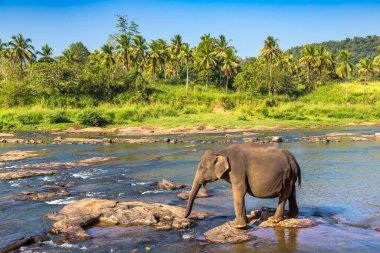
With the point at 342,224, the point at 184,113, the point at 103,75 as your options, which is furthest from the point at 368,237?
the point at 103,75

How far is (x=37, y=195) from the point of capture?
15664 mm

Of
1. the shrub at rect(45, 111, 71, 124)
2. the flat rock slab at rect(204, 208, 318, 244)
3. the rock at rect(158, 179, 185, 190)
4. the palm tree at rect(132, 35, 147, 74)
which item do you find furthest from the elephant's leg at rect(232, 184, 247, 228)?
the palm tree at rect(132, 35, 147, 74)

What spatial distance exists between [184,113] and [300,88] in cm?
3541

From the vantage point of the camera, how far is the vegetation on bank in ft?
173

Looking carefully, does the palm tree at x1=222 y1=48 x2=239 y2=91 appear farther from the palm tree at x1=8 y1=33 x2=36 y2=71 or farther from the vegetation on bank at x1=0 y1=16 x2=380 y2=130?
the palm tree at x1=8 y1=33 x2=36 y2=71

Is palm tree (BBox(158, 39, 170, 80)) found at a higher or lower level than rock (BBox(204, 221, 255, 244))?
higher

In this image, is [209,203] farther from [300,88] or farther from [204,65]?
[300,88]

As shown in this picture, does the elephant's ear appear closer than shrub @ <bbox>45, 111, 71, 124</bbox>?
Yes

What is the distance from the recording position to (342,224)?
1191 centimetres

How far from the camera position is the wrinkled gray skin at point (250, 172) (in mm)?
11312

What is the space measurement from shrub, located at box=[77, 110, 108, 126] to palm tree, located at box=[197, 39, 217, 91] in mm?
33349

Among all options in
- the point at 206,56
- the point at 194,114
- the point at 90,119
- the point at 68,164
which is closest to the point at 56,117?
the point at 90,119

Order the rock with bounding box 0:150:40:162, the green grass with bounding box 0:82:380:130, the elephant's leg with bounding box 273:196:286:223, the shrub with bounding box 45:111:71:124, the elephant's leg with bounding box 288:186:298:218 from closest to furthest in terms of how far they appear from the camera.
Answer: the elephant's leg with bounding box 273:196:286:223 < the elephant's leg with bounding box 288:186:298:218 < the rock with bounding box 0:150:40:162 < the green grass with bounding box 0:82:380:130 < the shrub with bounding box 45:111:71:124

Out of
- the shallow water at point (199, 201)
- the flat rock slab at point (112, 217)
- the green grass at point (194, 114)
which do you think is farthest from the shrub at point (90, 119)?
the flat rock slab at point (112, 217)
